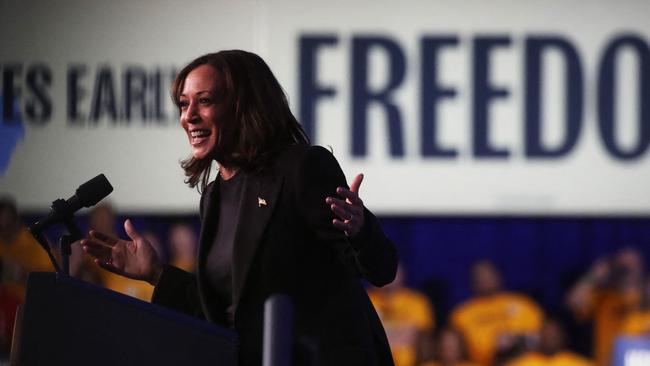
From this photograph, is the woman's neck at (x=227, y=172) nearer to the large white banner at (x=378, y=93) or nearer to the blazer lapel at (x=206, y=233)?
the blazer lapel at (x=206, y=233)

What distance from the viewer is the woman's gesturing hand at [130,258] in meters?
2.07

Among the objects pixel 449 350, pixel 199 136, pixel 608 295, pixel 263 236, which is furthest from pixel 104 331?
pixel 608 295

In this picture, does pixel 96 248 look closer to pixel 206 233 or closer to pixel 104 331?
pixel 206 233

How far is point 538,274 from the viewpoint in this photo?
25.6ft

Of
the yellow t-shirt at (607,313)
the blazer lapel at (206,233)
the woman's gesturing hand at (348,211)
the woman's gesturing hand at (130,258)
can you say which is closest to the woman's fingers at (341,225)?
the woman's gesturing hand at (348,211)

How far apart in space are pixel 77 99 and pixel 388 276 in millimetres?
5871

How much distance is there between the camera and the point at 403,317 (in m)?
7.30

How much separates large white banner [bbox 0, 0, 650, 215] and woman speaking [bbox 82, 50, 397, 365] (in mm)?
5406

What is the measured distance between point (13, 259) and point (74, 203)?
546cm

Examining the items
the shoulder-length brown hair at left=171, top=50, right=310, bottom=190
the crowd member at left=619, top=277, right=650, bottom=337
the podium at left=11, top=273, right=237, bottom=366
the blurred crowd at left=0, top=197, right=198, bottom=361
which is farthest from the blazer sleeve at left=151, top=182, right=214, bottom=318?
the crowd member at left=619, top=277, right=650, bottom=337

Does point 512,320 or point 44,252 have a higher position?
point 44,252

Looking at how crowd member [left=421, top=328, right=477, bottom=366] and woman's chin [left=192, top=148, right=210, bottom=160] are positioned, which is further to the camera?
crowd member [left=421, top=328, right=477, bottom=366]

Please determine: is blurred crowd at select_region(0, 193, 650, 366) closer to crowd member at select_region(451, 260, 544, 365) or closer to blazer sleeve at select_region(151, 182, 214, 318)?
crowd member at select_region(451, 260, 544, 365)

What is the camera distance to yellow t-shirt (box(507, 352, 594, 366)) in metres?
6.96
